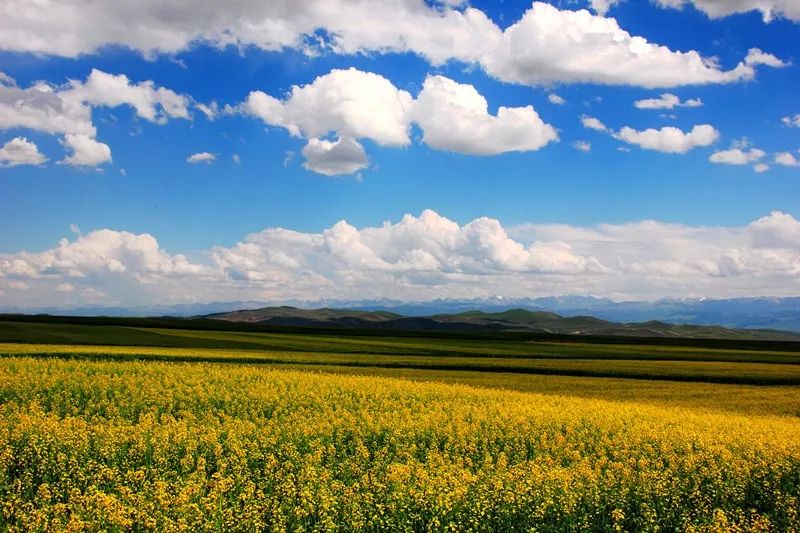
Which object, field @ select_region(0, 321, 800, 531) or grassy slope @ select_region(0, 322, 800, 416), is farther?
grassy slope @ select_region(0, 322, 800, 416)

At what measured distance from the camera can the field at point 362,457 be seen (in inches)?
414

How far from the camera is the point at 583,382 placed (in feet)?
124

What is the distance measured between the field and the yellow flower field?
66 millimetres

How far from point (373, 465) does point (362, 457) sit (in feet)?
2.55

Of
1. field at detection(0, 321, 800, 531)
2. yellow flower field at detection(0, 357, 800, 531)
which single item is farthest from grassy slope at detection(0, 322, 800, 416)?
yellow flower field at detection(0, 357, 800, 531)

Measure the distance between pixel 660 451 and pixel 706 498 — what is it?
409cm

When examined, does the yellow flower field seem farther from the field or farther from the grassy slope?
the grassy slope

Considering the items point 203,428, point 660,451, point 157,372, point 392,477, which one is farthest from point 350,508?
point 157,372

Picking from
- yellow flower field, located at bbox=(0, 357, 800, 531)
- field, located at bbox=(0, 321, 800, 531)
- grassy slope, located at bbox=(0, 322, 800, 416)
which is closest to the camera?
yellow flower field, located at bbox=(0, 357, 800, 531)

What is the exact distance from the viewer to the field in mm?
10516

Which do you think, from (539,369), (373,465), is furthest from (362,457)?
(539,369)

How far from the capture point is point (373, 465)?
14141 millimetres

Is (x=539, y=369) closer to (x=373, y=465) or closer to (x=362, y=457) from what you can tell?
(x=362, y=457)

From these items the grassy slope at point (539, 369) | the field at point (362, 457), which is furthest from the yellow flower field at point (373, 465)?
the grassy slope at point (539, 369)
